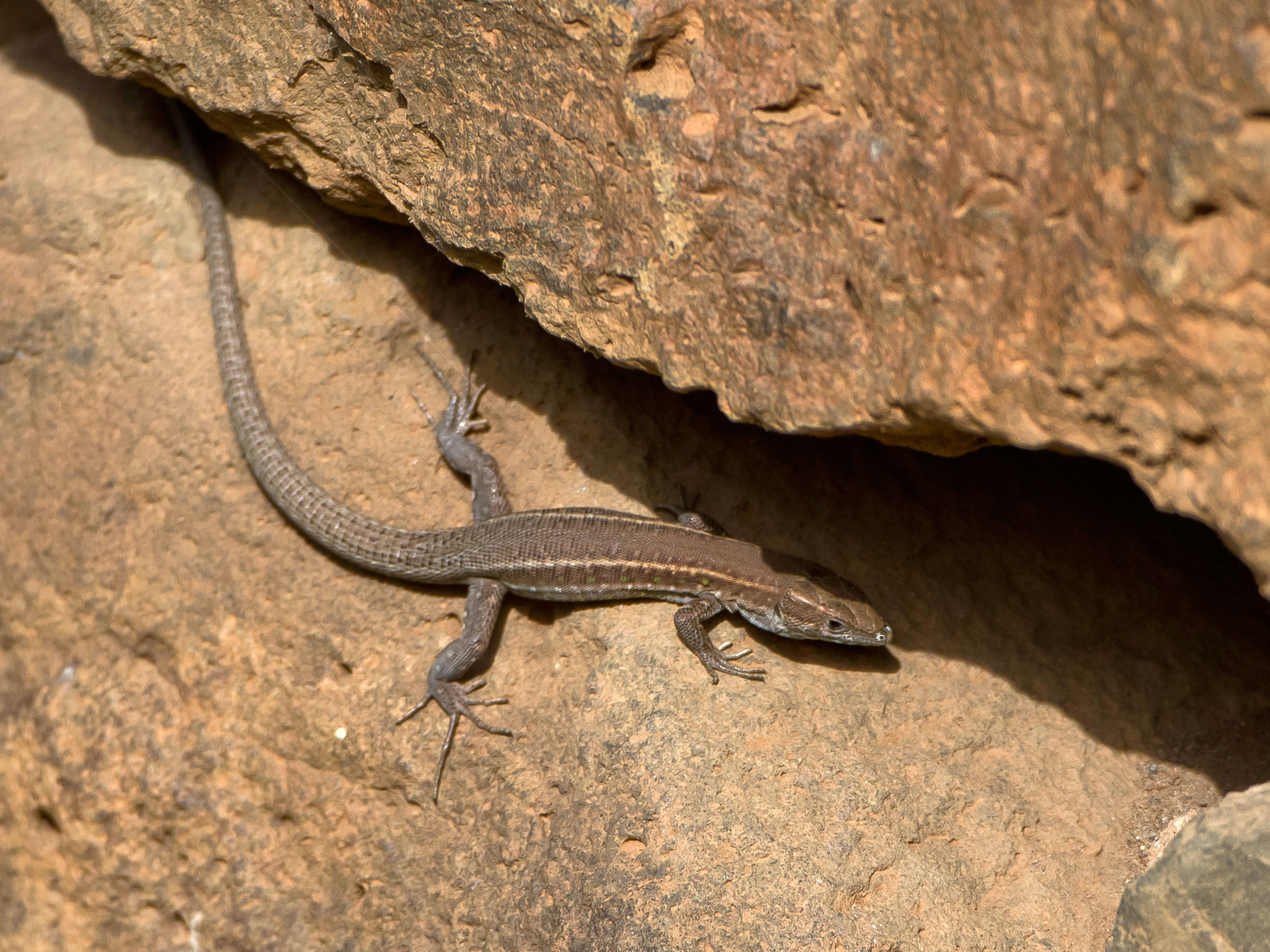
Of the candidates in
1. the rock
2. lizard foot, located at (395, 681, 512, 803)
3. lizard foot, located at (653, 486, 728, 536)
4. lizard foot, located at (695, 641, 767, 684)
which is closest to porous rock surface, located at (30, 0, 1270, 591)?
the rock

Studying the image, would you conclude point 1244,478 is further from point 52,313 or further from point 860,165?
point 52,313

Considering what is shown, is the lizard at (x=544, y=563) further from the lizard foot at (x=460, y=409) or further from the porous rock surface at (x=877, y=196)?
the porous rock surface at (x=877, y=196)

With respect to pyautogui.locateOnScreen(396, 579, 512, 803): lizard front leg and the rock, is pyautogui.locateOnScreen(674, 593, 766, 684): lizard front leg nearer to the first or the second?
pyautogui.locateOnScreen(396, 579, 512, 803): lizard front leg

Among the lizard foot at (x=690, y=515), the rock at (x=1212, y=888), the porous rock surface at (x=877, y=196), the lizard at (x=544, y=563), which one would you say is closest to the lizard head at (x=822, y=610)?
the lizard at (x=544, y=563)

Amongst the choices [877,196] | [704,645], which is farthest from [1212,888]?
[877,196]

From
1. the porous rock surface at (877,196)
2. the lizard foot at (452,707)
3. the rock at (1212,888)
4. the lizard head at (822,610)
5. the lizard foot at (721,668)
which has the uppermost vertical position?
the porous rock surface at (877,196)


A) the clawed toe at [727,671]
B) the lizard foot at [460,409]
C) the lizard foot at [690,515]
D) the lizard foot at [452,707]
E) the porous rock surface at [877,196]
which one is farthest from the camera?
the lizard foot at [460,409]
